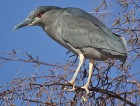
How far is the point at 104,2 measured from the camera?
3086mm

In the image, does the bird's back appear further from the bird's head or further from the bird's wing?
the bird's head

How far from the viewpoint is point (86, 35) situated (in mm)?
2965

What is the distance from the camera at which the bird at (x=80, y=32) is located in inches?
111

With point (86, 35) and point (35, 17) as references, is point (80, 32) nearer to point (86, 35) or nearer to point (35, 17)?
point (86, 35)

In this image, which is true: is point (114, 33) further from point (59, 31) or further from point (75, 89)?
point (75, 89)

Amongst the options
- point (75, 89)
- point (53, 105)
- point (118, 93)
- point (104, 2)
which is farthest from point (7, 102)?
point (104, 2)

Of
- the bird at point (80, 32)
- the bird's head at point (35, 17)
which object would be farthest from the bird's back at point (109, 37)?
the bird's head at point (35, 17)

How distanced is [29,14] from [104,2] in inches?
26.3

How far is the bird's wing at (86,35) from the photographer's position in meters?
2.82

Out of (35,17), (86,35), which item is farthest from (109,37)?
(35,17)

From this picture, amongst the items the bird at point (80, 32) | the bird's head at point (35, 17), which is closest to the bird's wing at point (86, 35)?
the bird at point (80, 32)

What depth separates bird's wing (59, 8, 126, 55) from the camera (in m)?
2.82

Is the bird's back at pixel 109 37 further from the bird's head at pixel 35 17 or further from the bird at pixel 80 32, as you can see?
the bird's head at pixel 35 17

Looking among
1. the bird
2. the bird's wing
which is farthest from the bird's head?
the bird's wing
